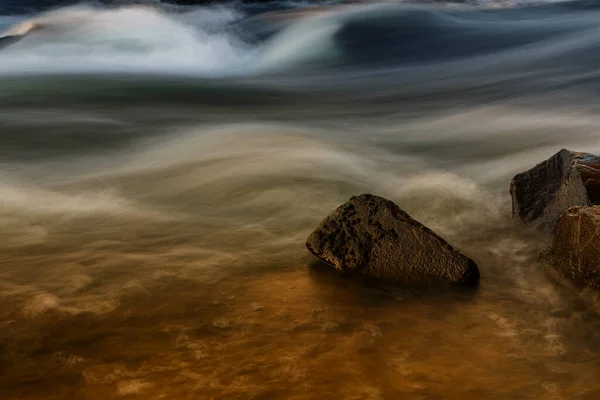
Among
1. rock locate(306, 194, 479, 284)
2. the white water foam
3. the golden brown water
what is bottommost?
the golden brown water

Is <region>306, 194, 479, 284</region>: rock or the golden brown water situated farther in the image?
<region>306, 194, 479, 284</region>: rock

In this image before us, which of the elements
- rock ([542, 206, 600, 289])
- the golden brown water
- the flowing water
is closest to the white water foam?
the flowing water

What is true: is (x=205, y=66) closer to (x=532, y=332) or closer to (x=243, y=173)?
(x=243, y=173)

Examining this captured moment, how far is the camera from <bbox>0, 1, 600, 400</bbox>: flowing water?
238 centimetres

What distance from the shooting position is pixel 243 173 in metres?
4.95

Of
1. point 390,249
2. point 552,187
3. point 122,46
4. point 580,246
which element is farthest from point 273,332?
point 122,46

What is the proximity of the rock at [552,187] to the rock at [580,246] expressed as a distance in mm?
290

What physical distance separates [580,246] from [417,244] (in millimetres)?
663

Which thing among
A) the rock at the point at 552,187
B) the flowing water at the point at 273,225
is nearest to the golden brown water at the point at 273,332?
the flowing water at the point at 273,225

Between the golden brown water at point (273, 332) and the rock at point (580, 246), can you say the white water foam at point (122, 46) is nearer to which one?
the golden brown water at point (273, 332)

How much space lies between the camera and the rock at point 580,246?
2836 mm

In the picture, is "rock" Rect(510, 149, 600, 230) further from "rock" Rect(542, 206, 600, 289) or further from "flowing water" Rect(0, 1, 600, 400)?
"rock" Rect(542, 206, 600, 289)

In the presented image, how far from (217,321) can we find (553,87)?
6.34 m

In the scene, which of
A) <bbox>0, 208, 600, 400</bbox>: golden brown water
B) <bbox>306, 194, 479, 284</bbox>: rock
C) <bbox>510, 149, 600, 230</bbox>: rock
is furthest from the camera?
<bbox>510, 149, 600, 230</bbox>: rock
